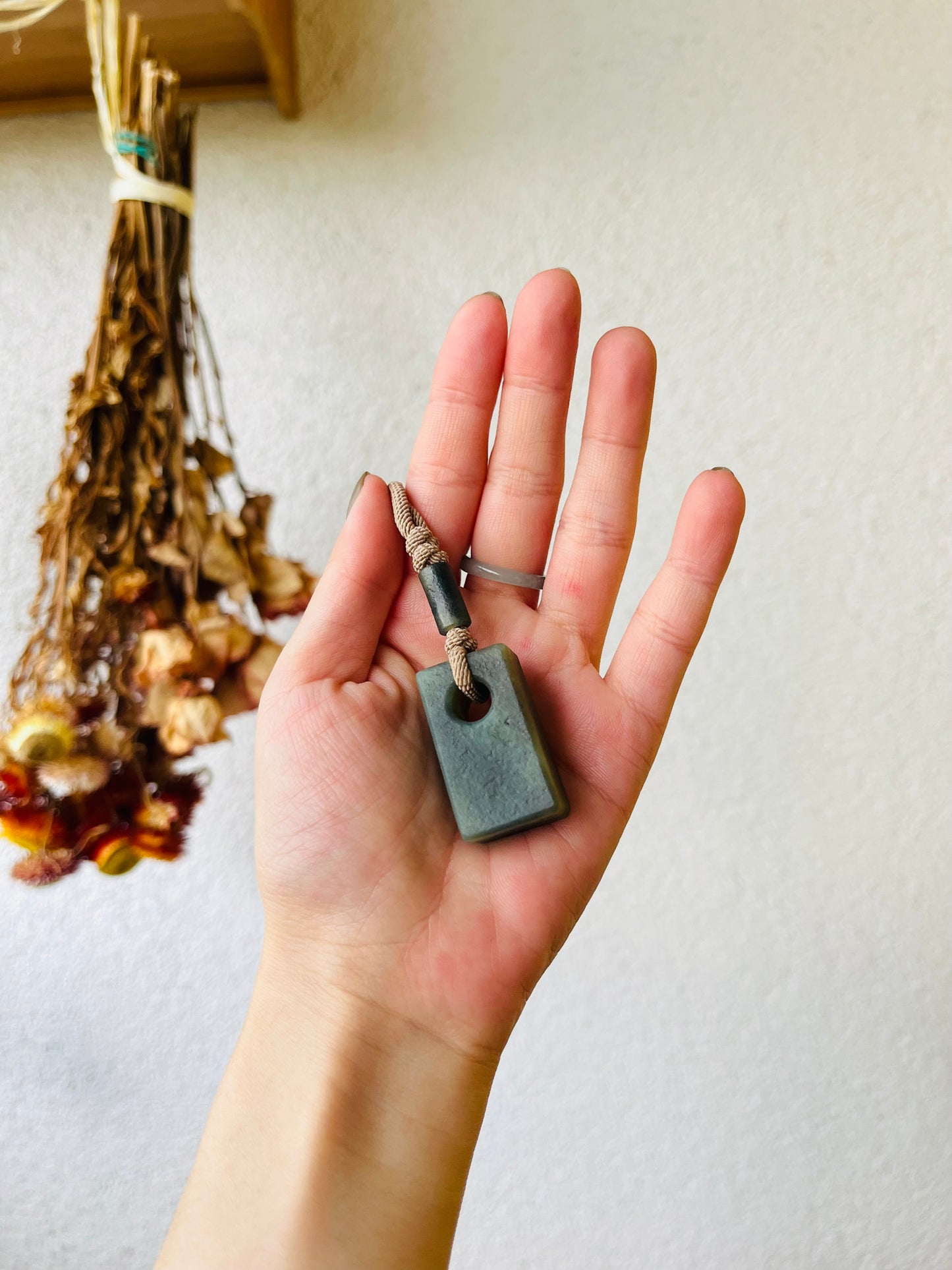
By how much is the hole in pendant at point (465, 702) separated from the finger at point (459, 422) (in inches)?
5.7

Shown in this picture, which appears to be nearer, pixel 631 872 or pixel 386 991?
pixel 386 991

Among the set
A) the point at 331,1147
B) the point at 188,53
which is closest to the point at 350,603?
the point at 331,1147

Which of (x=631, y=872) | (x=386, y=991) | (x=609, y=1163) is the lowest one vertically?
(x=609, y=1163)

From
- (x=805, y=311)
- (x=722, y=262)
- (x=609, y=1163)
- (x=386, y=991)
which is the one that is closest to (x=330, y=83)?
(x=722, y=262)

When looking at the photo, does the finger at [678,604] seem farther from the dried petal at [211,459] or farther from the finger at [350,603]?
the dried petal at [211,459]

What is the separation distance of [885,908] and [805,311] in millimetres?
782

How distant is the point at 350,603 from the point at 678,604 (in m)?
0.30

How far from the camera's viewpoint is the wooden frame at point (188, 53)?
3.18 feet

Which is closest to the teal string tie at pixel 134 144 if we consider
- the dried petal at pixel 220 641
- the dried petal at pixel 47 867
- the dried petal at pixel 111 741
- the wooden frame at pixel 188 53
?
the wooden frame at pixel 188 53

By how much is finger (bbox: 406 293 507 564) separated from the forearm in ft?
1.43

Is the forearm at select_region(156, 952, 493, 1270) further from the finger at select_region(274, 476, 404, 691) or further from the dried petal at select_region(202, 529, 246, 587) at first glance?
the dried petal at select_region(202, 529, 246, 587)

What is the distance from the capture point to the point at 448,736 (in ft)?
2.52

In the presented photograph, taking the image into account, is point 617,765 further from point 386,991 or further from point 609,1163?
point 609,1163

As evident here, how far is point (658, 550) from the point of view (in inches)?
46.7
